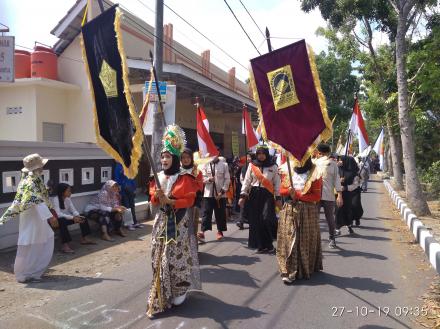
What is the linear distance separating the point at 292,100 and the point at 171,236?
2186 millimetres

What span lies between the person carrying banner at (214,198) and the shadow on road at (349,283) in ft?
9.99

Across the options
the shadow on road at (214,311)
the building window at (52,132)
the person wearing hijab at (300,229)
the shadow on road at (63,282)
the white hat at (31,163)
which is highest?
the building window at (52,132)

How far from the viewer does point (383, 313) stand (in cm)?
467

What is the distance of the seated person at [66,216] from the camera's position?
Result: 7508mm

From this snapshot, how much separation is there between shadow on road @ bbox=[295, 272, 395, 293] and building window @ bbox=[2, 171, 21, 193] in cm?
492

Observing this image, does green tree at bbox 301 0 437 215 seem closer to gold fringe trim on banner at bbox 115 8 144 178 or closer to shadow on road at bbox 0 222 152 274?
shadow on road at bbox 0 222 152 274

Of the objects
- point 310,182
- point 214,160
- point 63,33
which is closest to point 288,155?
point 310,182

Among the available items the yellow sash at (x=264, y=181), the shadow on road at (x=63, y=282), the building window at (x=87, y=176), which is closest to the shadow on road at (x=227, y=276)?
the shadow on road at (x=63, y=282)

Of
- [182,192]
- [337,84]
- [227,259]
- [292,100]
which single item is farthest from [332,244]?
[337,84]

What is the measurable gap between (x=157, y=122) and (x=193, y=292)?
18.7 feet

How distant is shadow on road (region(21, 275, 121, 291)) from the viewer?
5656 mm

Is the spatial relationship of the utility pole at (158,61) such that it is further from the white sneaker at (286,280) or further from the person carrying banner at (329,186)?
the white sneaker at (286,280)

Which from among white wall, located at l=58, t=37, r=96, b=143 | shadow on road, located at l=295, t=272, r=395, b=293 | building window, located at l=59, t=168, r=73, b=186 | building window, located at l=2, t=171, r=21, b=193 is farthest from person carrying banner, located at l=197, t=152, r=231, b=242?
white wall, located at l=58, t=37, r=96, b=143

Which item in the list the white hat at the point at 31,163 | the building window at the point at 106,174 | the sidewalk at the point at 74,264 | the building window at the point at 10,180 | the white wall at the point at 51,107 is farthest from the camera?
the white wall at the point at 51,107
